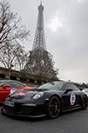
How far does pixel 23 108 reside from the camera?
15.2ft

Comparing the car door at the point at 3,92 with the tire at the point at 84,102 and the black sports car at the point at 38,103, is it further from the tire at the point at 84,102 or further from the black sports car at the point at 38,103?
the tire at the point at 84,102

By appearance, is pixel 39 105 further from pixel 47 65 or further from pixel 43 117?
pixel 47 65

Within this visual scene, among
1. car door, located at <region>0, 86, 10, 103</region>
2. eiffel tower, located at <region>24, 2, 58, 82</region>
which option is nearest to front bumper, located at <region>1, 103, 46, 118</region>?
car door, located at <region>0, 86, 10, 103</region>

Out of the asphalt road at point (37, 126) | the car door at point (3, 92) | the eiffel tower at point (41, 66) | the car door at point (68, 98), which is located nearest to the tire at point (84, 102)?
the car door at point (68, 98)

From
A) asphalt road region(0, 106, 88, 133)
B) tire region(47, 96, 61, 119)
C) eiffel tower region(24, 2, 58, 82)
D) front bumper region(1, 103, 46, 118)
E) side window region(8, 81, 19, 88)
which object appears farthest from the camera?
eiffel tower region(24, 2, 58, 82)

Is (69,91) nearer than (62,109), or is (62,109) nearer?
(62,109)

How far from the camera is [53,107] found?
17.1 feet

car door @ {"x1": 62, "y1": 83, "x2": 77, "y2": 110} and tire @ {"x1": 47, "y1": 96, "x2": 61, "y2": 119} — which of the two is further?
car door @ {"x1": 62, "y1": 83, "x2": 77, "y2": 110}

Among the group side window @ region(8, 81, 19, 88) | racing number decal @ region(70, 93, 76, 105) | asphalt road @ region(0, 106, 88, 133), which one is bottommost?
asphalt road @ region(0, 106, 88, 133)

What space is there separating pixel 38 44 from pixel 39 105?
192ft

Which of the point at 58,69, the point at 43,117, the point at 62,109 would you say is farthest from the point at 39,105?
the point at 58,69

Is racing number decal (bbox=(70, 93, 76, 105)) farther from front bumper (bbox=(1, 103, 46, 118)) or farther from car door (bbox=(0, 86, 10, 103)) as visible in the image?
car door (bbox=(0, 86, 10, 103))

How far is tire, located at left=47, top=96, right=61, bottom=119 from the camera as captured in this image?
503 centimetres

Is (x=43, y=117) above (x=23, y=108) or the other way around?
the other way around
